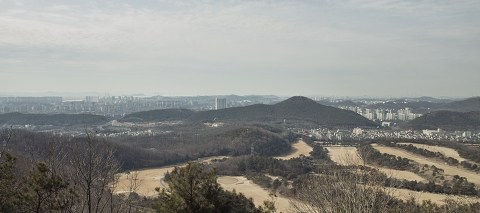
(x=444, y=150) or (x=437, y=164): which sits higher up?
(x=444, y=150)

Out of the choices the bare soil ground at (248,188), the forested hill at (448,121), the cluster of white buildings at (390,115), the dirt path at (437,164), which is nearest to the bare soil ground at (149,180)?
the bare soil ground at (248,188)

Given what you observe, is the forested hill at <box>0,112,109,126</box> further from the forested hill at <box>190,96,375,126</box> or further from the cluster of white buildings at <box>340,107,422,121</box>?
the cluster of white buildings at <box>340,107,422,121</box>

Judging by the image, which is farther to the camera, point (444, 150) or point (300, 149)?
point (300, 149)

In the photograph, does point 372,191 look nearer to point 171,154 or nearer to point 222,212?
point 222,212

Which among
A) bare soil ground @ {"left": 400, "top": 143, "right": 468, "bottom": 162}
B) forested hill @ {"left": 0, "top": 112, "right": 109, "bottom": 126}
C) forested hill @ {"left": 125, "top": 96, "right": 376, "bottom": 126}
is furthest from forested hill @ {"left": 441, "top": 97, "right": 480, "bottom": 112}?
forested hill @ {"left": 0, "top": 112, "right": 109, "bottom": 126}

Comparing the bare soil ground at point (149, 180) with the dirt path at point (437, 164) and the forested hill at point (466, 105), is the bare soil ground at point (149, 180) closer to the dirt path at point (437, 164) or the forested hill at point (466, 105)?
the dirt path at point (437, 164)

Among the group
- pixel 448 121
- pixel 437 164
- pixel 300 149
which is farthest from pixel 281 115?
pixel 437 164

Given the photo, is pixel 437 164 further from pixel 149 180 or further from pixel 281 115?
pixel 281 115
